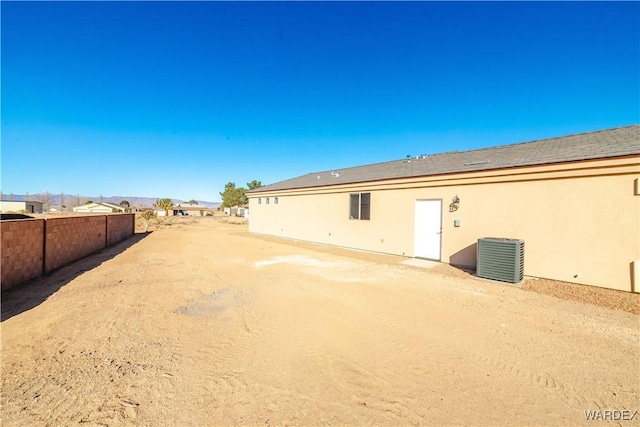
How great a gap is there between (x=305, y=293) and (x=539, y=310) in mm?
4393

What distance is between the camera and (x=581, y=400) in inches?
97.7

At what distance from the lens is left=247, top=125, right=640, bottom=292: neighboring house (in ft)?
19.2

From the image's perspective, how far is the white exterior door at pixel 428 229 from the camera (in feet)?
30.1

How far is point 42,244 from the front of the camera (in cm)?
688

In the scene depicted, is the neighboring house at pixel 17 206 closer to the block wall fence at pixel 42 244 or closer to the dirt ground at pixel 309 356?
the block wall fence at pixel 42 244

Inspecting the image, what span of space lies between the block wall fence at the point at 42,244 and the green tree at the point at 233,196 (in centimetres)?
5194

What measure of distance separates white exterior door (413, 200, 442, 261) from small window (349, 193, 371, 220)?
7.92 ft

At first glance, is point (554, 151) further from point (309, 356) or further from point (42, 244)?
point (42, 244)

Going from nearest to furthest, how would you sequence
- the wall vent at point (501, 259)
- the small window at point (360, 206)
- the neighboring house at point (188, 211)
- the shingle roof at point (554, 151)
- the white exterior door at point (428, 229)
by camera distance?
the shingle roof at point (554, 151)
the wall vent at point (501, 259)
the white exterior door at point (428, 229)
the small window at point (360, 206)
the neighboring house at point (188, 211)

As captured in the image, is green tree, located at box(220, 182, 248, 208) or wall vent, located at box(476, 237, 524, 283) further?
green tree, located at box(220, 182, 248, 208)

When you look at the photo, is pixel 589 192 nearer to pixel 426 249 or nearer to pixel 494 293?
pixel 494 293

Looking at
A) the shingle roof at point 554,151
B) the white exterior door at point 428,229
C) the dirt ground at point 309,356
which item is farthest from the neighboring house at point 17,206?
the shingle roof at point 554,151

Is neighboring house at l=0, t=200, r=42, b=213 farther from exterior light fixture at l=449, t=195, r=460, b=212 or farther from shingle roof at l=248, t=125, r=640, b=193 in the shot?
exterior light fixture at l=449, t=195, r=460, b=212
